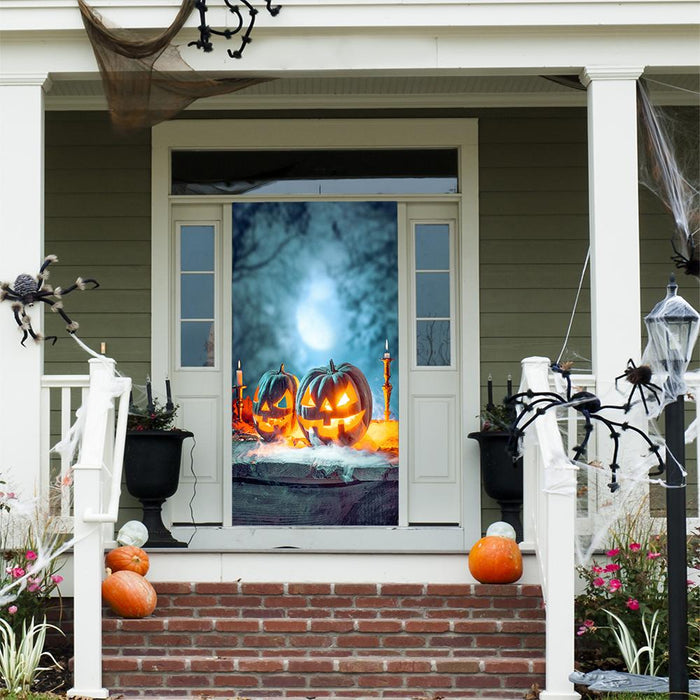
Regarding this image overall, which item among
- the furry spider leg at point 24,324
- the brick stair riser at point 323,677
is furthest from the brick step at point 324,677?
the furry spider leg at point 24,324

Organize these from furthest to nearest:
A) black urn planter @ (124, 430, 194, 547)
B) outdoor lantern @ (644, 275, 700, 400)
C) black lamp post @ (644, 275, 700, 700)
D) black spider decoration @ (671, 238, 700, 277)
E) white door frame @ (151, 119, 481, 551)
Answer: white door frame @ (151, 119, 481, 551) < black urn planter @ (124, 430, 194, 547) < black spider decoration @ (671, 238, 700, 277) < outdoor lantern @ (644, 275, 700, 400) < black lamp post @ (644, 275, 700, 700)

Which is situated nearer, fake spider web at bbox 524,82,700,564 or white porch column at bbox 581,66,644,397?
fake spider web at bbox 524,82,700,564

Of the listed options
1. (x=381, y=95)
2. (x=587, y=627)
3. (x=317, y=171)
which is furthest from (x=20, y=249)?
(x=587, y=627)

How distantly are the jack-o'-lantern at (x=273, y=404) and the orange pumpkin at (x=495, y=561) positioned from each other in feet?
A: 7.38

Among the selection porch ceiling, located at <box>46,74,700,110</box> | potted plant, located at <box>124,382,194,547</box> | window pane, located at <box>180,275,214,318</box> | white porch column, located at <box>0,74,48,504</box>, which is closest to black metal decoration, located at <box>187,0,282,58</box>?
white porch column, located at <box>0,74,48,504</box>

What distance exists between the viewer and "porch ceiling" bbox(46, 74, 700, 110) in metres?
6.86

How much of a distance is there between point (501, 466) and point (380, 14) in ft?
8.82

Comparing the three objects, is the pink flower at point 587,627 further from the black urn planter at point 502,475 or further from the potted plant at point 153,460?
the potted plant at point 153,460

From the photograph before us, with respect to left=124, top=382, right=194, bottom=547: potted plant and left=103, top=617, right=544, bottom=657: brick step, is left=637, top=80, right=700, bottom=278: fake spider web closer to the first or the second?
left=103, top=617, right=544, bottom=657: brick step

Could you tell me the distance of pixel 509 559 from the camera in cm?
529

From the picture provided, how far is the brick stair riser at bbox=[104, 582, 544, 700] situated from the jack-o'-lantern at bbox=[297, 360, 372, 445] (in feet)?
6.81

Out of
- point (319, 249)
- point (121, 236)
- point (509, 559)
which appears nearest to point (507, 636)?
point (509, 559)

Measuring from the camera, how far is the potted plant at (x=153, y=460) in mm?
6617

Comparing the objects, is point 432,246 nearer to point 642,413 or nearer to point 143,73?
point 143,73
